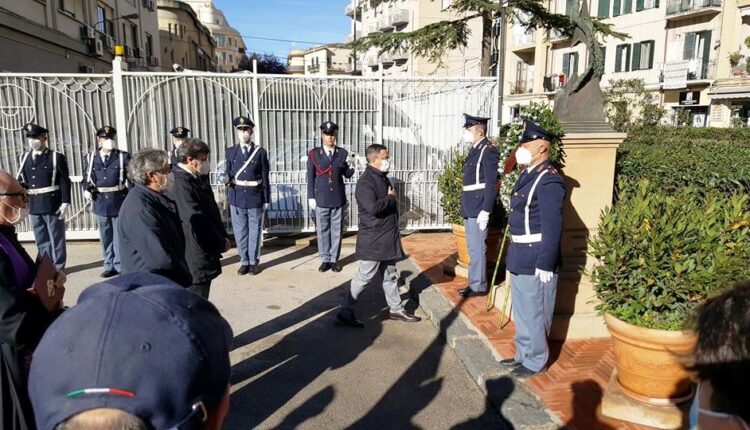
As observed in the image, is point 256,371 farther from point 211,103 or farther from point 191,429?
point 211,103

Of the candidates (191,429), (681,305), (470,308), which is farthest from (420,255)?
(191,429)

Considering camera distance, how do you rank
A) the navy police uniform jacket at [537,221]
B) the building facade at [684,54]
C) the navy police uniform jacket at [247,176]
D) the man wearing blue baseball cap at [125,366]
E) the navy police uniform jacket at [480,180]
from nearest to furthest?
the man wearing blue baseball cap at [125,366] < the navy police uniform jacket at [537,221] < the navy police uniform jacket at [480,180] < the navy police uniform jacket at [247,176] < the building facade at [684,54]

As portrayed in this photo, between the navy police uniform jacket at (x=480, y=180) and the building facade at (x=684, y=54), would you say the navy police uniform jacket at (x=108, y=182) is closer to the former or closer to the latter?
the navy police uniform jacket at (x=480, y=180)

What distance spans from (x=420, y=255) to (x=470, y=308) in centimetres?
241

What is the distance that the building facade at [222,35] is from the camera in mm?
88312

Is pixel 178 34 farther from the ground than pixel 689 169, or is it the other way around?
pixel 178 34

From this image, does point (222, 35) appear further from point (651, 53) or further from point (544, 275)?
point (544, 275)

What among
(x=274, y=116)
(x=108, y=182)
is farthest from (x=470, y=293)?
(x=108, y=182)

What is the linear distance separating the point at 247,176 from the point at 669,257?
5381 millimetres

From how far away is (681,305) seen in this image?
327 centimetres

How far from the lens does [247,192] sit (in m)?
7.13

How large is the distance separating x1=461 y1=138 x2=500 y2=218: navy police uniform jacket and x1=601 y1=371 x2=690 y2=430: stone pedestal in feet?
8.13

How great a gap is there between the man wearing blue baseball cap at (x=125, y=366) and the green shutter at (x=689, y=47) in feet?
113

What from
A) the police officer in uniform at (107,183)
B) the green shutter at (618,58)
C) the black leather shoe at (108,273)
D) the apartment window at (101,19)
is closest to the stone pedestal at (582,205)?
the police officer in uniform at (107,183)
